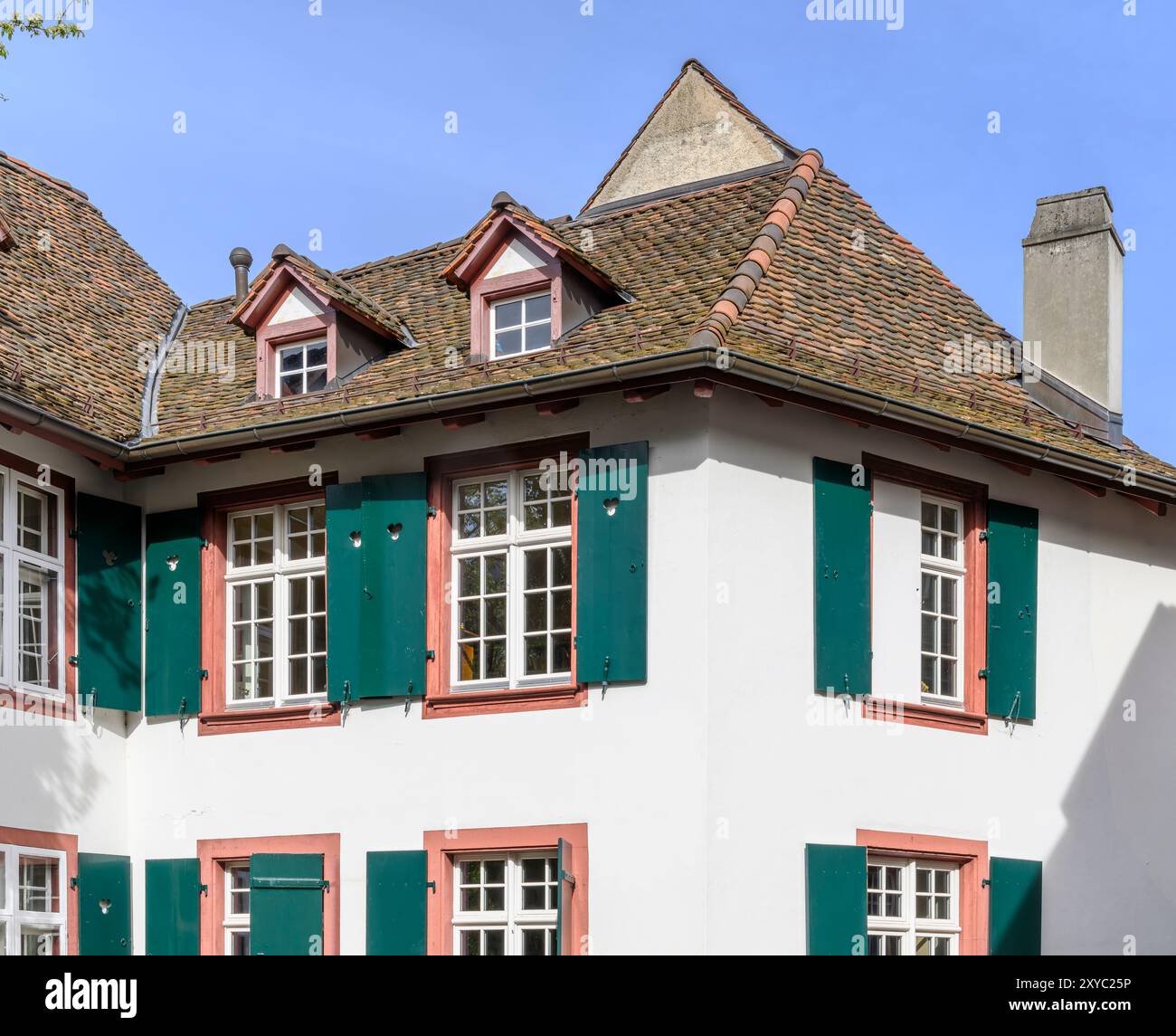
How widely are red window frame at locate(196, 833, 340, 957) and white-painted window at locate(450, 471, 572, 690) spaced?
154 cm

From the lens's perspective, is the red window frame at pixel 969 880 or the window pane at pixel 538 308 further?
the window pane at pixel 538 308

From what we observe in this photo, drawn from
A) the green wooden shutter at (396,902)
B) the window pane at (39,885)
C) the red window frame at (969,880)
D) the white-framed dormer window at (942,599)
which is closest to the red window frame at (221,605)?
the green wooden shutter at (396,902)

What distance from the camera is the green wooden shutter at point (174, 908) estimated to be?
14.1 metres

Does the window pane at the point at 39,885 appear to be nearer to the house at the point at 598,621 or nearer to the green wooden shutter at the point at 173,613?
the house at the point at 598,621

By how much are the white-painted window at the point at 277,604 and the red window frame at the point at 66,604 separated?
112cm

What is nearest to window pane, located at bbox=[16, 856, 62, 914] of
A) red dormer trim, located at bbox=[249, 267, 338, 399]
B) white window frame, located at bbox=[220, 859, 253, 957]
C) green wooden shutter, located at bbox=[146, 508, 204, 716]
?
white window frame, located at bbox=[220, 859, 253, 957]

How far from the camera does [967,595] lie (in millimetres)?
14141

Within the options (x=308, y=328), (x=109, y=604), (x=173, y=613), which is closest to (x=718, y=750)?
(x=173, y=613)

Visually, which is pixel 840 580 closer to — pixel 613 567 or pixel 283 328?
pixel 613 567

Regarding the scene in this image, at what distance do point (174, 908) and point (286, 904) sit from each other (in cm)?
97

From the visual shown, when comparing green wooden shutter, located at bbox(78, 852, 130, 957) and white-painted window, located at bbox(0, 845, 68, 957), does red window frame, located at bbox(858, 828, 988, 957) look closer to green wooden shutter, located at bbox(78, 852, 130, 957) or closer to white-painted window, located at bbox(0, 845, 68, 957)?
green wooden shutter, located at bbox(78, 852, 130, 957)

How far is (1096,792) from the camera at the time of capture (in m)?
14.4
